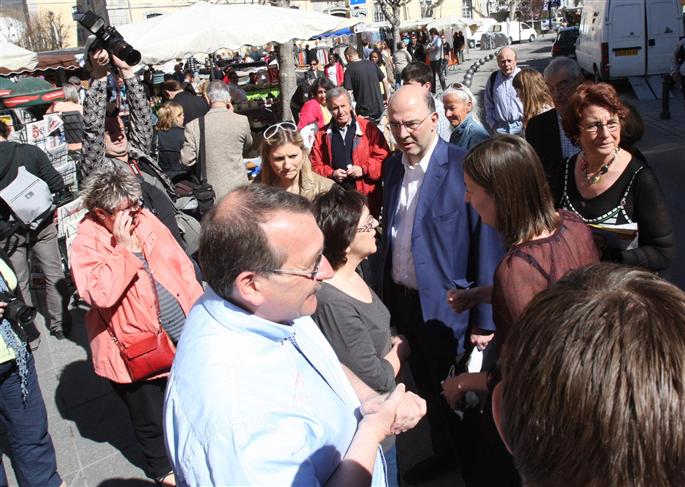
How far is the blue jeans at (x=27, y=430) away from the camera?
9.87 feet

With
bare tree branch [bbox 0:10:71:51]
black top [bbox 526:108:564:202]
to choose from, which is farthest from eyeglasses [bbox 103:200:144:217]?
bare tree branch [bbox 0:10:71:51]

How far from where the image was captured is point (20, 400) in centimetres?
305

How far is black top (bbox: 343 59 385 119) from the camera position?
9484mm

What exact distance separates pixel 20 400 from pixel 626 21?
15.8 meters

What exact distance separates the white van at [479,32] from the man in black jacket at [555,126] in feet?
152

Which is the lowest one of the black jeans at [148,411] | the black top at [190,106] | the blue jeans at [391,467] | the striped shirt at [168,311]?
the black jeans at [148,411]

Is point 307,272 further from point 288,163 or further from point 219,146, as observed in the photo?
point 219,146

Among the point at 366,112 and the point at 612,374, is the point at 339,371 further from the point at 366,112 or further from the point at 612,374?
the point at 366,112

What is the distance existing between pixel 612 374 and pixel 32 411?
310 centimetres

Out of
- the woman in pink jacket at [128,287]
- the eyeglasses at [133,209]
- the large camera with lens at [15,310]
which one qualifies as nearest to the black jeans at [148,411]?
the woman in pink jacket at [128,287]

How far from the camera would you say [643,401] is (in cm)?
88

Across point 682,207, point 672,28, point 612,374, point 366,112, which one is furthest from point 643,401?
point 672,28

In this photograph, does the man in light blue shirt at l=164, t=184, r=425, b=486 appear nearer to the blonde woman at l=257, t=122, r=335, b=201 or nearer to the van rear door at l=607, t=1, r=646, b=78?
the blonde woman at l=257, t=122, r=335, b=201

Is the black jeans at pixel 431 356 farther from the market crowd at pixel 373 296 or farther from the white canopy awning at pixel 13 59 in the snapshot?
the white canopy awning at pixel 13 59
